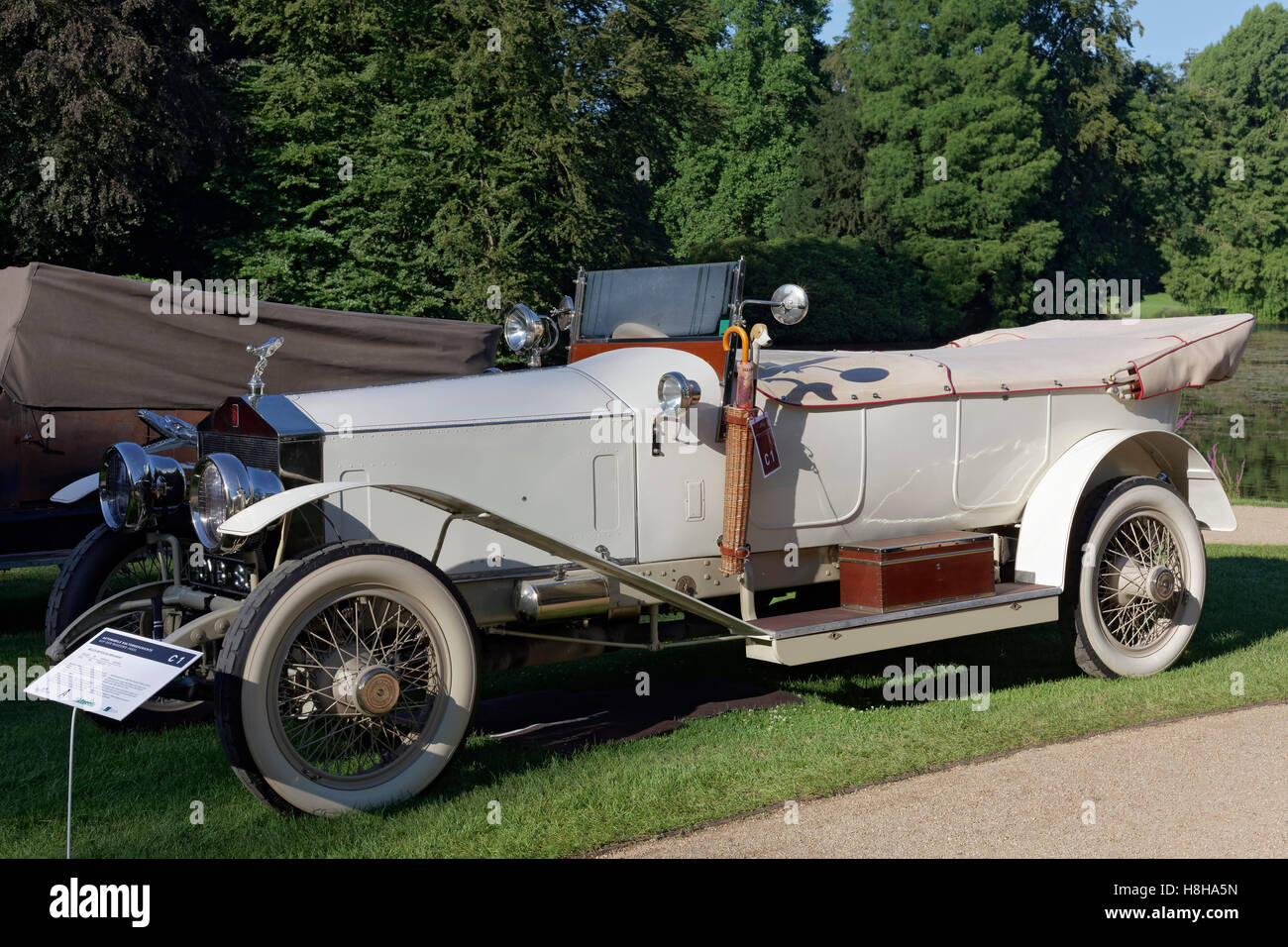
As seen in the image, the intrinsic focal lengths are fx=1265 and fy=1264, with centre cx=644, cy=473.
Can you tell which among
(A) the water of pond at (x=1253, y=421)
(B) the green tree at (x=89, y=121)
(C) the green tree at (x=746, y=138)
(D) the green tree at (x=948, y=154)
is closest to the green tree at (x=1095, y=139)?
(D) the green tree at (x=948, y=154)

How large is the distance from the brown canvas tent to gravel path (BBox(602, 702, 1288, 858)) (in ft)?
15.3

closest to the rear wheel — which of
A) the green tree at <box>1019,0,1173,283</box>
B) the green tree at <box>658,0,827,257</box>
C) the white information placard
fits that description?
the white information placard

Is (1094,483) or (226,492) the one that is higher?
(226,492)

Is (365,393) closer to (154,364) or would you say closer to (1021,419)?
(1021,419)

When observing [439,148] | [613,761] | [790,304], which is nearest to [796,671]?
[613,761]

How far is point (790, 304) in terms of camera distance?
18.3 ft

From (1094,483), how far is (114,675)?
5389 millimetres

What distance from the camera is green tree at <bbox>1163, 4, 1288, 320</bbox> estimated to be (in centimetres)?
5494

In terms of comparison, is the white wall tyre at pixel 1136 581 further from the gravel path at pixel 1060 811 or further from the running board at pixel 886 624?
the gravel path at pixel 1060 811

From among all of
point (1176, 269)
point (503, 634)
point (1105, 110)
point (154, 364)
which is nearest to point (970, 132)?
→ point (1105, 110)

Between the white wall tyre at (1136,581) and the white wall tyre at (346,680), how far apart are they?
3717mm

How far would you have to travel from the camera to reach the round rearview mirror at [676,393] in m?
5.59

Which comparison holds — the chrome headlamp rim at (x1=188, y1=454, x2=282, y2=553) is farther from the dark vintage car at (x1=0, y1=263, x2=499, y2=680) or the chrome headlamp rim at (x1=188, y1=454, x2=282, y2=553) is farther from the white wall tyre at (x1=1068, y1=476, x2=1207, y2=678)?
the white wall tyre at (x1=1068, y1=476, x2=1207, y2=678)

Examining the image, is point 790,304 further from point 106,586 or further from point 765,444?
point 106,586
